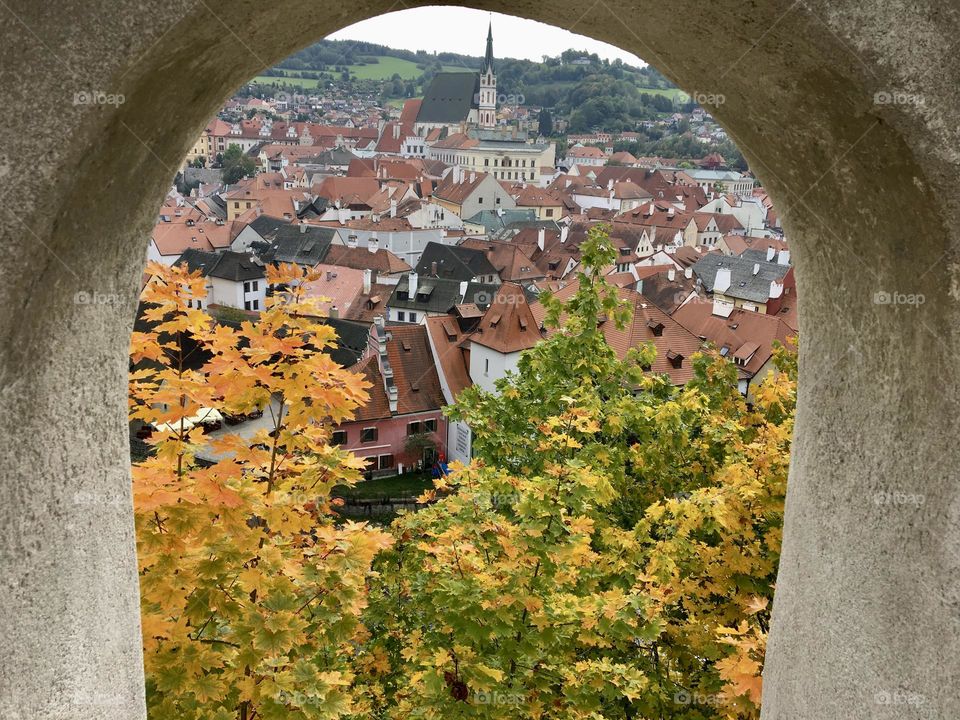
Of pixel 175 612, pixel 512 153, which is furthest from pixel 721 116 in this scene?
pixel 512 153

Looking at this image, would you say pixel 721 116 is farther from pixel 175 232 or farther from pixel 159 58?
pixel 175 232

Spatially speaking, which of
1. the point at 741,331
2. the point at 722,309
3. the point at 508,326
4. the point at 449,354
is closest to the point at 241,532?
the point at 508,326

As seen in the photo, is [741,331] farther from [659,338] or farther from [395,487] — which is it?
[395,487]

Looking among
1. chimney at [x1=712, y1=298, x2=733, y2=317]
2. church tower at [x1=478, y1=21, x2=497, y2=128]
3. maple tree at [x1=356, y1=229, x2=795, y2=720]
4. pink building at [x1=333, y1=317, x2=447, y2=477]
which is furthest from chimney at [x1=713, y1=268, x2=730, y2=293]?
church tower at [x1=478, y1=21, x2=497, y2=128]

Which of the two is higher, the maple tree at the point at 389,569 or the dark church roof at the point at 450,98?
the dark church roof at the point at 450,98

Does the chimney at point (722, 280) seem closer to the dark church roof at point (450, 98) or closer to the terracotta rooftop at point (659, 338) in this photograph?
the terracotta rooftop at point (659, 338)

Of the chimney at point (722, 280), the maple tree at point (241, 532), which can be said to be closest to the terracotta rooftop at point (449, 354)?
the chimney at point (722, 280)

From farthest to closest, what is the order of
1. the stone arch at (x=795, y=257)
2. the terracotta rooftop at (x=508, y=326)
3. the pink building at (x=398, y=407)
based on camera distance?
1. the pink building at (x=398, y=407)
2. the terracotta rooftop at (x=508, y=326)
3. the stone arch at (x=795, y=257)
